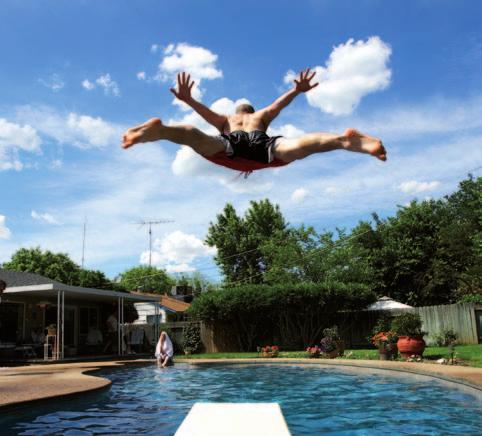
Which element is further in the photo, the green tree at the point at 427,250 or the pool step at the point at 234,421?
the green tree at the point at 427,250

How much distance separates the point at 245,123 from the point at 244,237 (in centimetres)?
3652

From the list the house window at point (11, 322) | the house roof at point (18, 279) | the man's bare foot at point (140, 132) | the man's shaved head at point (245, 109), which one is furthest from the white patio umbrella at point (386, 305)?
the man's bare foot at point (140, 132)

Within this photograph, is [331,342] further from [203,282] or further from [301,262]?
[203,282]

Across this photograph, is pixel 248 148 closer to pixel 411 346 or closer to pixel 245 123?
pixel 245 123

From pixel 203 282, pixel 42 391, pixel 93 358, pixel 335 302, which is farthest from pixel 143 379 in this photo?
pixel 203 282

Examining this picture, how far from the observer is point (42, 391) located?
8008 mm

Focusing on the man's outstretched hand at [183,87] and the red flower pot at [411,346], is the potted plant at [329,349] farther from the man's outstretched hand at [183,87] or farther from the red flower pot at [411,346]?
the man's outstretched hand at [183,87]

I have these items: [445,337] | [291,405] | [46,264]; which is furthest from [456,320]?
[46,264]

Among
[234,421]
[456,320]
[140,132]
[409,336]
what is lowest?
[234,421]

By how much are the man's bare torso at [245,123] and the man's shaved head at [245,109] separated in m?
0.05

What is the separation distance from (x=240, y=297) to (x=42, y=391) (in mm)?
15189

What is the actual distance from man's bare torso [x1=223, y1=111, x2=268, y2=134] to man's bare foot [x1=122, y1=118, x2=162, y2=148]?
882 millimetres

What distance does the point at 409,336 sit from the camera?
1416 centimetres

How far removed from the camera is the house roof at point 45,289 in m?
17.4
